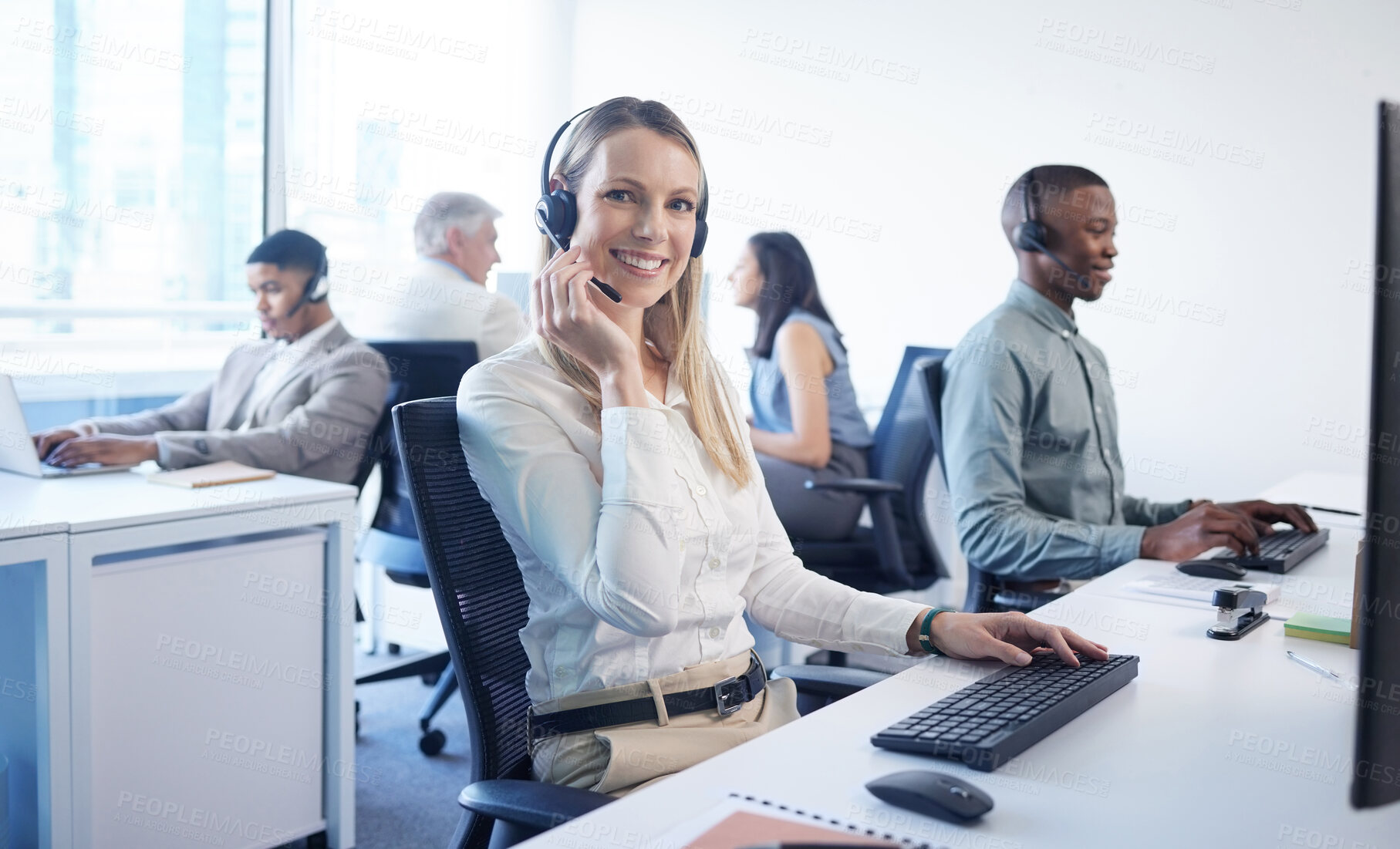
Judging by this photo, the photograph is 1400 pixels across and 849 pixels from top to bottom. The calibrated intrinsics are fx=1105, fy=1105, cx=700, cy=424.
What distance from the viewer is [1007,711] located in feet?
3.12

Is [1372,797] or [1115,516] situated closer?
[1372,797]

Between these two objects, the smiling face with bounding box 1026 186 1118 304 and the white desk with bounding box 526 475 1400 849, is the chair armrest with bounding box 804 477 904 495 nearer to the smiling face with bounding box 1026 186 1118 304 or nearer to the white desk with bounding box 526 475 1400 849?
the smiling face with bounding box 1026 186 1118 304

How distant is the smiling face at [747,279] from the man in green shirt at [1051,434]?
44.4 inches

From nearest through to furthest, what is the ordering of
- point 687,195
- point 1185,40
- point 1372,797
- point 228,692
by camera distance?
point 1372,797 < point 687,195 < point 228,692 < point 1185,40

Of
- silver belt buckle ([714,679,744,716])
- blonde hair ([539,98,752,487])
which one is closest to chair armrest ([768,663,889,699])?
silver belt buckle ([714,679,744,716])

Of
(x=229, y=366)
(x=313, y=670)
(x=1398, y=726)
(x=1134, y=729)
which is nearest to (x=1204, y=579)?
(x=1134, y=729)

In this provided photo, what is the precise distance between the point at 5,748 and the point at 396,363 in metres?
1.22

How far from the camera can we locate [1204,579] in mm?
1638

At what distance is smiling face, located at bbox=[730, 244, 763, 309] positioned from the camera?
3.21 metres

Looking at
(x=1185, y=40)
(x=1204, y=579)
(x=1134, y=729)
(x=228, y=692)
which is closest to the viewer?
(x=1134, y=729)

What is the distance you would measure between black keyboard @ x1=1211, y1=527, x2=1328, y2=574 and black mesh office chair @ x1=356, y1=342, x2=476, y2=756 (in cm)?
174

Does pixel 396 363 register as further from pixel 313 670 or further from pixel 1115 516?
pixel 1115 516

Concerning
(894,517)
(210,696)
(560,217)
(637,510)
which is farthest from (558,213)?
(894,517)

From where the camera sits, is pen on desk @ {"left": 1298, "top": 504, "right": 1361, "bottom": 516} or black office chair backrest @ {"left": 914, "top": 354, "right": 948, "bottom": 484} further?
pen on desk @ {"left": 1298, "top": 504, "right": 1361, "bottom": 516}
